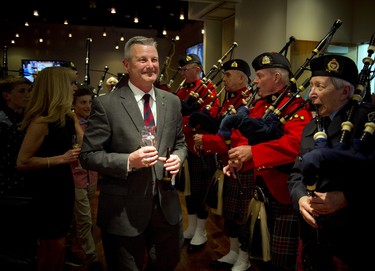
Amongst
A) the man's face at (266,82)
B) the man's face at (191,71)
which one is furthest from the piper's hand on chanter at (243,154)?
the man's face at (191,71)

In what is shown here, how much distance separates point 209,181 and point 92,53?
11.0 meters

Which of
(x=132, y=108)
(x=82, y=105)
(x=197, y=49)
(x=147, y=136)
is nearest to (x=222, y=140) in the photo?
(x=132, y=108)

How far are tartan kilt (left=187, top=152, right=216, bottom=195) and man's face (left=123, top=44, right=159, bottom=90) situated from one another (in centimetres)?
190

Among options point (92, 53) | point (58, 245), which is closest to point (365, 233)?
point (58, 245)

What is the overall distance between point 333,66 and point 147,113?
0.98 meters

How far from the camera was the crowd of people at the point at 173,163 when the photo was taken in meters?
1.62

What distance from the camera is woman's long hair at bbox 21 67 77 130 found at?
7.73 ft

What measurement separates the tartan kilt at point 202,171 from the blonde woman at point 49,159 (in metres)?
1.56

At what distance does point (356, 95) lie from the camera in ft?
5.89

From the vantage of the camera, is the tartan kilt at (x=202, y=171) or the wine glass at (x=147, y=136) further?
the tartan kilt at (x=202, y=171)

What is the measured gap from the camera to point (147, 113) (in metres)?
1.99

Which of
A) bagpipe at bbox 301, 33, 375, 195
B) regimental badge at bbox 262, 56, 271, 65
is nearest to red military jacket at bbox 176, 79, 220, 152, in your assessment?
regimental badge at bbox 262, 56, 271, 65

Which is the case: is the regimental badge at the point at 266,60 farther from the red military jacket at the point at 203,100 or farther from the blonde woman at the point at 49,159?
the blonde woman at the point at 49,159

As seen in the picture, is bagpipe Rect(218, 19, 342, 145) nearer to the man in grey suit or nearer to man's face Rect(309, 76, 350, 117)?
man's face Rect(309, 76, 350, 117)
